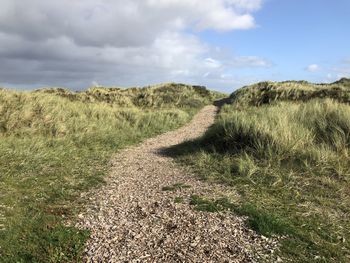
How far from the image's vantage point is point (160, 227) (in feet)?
18.6

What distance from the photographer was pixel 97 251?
4984mm

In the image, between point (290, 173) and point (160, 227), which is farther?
point (290, 173)

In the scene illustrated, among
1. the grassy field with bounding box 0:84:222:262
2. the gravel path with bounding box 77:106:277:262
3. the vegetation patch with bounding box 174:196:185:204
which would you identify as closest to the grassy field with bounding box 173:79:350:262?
the vegetation patch with bounding box 174:196:185:204

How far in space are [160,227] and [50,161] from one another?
185 inches

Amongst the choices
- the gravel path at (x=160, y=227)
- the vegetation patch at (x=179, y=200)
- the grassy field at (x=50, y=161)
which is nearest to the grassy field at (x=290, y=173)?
the vegetation patch at (x=179, y=200)

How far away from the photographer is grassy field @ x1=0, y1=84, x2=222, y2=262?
524 centimetres

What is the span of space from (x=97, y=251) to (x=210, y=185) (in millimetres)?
3307

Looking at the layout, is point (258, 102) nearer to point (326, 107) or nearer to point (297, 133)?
point (326, 107)

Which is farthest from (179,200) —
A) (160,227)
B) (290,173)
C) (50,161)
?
(50,161)

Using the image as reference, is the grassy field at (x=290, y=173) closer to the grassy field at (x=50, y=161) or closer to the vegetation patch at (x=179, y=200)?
the vegetation patch at (x=179, y=200)

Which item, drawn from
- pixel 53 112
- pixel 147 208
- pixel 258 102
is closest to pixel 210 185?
pixel 147 208

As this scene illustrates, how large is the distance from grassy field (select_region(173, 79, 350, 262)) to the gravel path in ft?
1.10

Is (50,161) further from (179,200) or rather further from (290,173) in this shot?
(290,173)

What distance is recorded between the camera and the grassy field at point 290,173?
5461 millimetres
